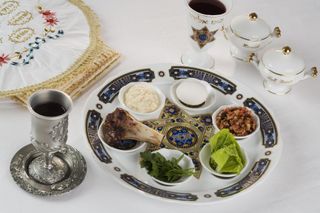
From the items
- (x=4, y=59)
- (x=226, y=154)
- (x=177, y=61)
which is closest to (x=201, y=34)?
(x=177, y=61)

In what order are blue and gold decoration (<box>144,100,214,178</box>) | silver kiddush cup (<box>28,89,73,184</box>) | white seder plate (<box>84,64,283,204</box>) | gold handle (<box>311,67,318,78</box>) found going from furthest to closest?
gold handle (<box>311,67,318,78</box>) → blue and gold decoration (<box>144,100,214,178</box>) → white seder plate (<box>84,64,283,204</box>) → silver kiddush cup (<box>28,89,73,184</box>)

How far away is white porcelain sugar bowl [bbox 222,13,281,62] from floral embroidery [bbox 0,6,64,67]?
1.41ft

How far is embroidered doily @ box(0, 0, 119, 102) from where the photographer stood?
1.28 m

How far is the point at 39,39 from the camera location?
1.39m

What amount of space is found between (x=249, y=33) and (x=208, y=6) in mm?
141

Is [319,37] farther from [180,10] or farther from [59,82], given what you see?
[59,82]

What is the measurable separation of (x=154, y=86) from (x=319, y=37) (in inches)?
21.9

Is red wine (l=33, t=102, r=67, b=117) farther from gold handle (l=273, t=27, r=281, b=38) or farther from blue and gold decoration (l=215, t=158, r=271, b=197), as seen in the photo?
gold handle (l=273, t=27, r=281, b=38)

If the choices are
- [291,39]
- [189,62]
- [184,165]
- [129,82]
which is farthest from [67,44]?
[291,39]

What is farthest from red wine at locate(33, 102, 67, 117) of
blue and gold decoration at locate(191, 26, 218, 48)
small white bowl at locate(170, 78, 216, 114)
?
blue and gold decoration at locate(191, 26, 218, 48)

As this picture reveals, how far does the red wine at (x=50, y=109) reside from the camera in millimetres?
1033

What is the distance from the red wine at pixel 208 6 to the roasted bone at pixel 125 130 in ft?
1.08

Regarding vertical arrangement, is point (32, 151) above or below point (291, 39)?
below

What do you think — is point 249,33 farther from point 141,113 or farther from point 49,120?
point 49,120
